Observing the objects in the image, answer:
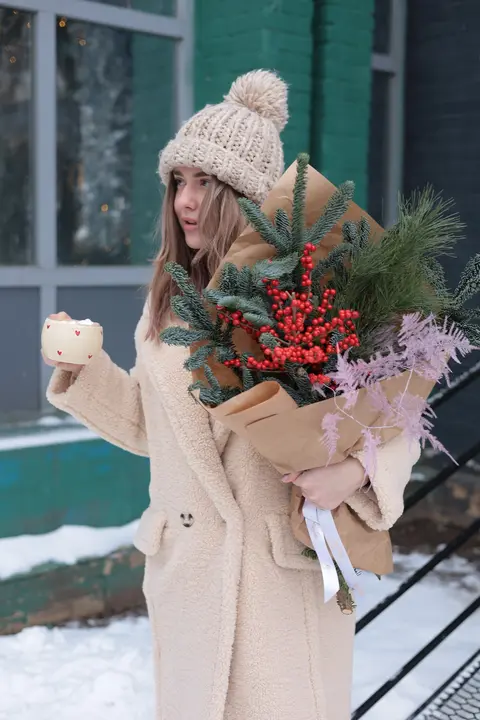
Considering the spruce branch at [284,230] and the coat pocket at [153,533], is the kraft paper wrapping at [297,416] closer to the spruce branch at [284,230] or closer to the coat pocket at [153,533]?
the spruce branch at [284,230]

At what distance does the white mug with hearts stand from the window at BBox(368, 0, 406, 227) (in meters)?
3.81

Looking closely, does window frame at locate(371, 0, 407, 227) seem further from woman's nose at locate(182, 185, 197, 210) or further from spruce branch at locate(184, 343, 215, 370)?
spruce branch at locate(184, 343, 215, 370)

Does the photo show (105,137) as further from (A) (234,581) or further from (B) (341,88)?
(A) (234,581)

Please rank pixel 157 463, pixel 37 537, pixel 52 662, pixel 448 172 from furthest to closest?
pixel 448 172, pixel 37 537, pixel 52 662, pixel 157 463

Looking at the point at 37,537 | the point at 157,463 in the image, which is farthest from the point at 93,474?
the point at 157,463

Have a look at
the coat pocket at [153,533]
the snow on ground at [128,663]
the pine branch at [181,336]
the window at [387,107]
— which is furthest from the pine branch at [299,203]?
the window at [387,107]

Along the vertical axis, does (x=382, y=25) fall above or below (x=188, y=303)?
above

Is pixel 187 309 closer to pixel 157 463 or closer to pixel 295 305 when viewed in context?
pixel 295 305

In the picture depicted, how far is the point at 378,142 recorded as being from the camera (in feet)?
17.5

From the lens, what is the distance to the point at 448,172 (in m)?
5.09

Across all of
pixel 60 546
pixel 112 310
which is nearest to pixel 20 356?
pixel 112 310

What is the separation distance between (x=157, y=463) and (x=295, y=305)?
66cm

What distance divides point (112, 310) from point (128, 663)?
1.73 m

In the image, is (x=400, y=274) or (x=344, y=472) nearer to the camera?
(x=400, y=274)
